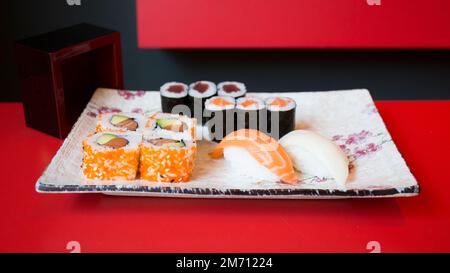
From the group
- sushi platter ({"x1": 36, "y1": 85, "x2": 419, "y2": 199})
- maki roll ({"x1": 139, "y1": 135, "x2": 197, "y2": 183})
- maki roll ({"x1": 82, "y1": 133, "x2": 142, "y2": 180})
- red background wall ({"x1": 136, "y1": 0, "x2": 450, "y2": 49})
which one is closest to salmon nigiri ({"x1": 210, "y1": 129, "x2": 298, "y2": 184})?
sushi platter ({"x1": 36, "y1": 85, "x2": 419, "y2": 199})

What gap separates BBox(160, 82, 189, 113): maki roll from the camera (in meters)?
1.51

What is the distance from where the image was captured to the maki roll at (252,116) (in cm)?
143

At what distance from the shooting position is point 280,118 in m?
1.41

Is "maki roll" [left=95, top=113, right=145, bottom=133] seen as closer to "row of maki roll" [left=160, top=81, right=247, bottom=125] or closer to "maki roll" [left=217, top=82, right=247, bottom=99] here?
"row of maki roll" [left=160, top=81, right=247, bottom=125]

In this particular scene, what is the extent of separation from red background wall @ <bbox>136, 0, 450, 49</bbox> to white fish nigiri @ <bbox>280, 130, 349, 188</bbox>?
90 cm

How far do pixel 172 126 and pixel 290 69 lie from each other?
1167 millimetres

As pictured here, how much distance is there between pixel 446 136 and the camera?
→ 1.46 metres

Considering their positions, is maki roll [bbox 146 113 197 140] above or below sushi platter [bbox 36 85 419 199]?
above

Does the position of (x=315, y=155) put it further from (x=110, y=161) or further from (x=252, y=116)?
(x=110, y=161)

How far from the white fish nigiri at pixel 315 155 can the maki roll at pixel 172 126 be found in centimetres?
21

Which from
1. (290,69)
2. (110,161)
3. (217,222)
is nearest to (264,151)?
(217,222)

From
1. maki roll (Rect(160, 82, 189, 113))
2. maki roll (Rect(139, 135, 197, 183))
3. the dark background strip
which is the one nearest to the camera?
maki roll (Rect(139, 135, 197, 183))
